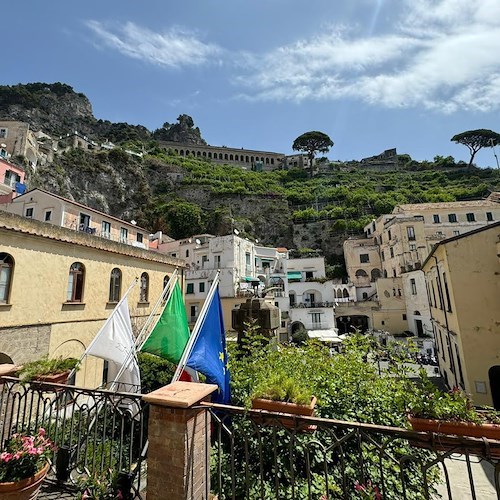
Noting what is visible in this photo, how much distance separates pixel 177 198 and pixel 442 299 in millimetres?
54538

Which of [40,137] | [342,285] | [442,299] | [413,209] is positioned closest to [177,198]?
[40,137]

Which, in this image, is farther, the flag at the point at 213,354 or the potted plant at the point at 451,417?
the flag at the point at 213,354

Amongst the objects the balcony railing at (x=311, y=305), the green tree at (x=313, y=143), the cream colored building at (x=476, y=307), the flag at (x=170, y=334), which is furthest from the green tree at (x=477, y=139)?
the flag at (x=170, y=334)

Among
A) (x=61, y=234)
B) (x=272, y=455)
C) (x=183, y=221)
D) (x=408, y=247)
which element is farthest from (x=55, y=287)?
(x=183, y=221)

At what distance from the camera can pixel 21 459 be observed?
339 centimetres

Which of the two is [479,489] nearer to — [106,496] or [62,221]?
[106,496]

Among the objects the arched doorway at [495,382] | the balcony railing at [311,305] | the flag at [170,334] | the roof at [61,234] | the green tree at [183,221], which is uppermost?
the green tree at [183,221]

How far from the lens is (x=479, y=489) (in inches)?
273

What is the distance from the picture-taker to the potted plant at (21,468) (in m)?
3.28

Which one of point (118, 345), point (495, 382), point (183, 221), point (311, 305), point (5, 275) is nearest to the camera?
point (118, 345)

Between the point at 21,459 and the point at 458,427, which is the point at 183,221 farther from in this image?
the point at 458,427

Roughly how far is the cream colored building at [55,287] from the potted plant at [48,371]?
6.60m

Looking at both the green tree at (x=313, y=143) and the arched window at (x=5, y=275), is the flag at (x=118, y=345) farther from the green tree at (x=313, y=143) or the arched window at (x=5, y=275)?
the green tree at (x=313, y=143)

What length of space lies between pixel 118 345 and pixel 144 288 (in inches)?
417
